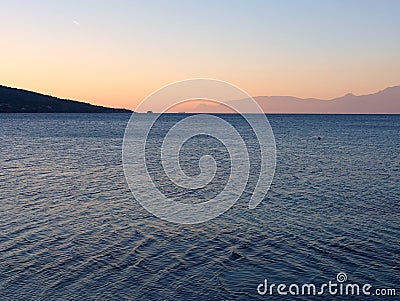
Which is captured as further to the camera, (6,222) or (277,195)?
(277,195)

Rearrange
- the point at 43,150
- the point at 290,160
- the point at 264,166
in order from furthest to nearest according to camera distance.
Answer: the point at 43,150, the point at 290,160, the point at 264,166

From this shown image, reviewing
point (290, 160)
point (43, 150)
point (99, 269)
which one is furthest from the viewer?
point (43, 150)

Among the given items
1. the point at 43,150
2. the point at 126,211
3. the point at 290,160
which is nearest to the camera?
the point at 126,211

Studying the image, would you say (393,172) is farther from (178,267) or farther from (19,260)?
(19,260)

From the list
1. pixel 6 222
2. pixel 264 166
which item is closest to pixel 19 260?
pixel 6 222

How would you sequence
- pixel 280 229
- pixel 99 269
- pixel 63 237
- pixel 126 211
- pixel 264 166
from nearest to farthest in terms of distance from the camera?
1. pixel 99 269
2. pixel 63 237
3. pixel 280 229
4. pixel 126 211
5. pixel 264 166

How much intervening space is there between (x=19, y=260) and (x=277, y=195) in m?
23.8

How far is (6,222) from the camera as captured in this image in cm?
2964

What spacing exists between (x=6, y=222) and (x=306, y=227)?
798 inches

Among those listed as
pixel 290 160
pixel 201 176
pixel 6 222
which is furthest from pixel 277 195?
pixel 290 160

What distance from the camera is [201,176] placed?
51.9 metres

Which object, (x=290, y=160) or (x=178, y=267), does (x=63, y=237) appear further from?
(x=290, y=160)

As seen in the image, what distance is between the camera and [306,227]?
29625 millimetres

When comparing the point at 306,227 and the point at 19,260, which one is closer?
the point at 19,260
